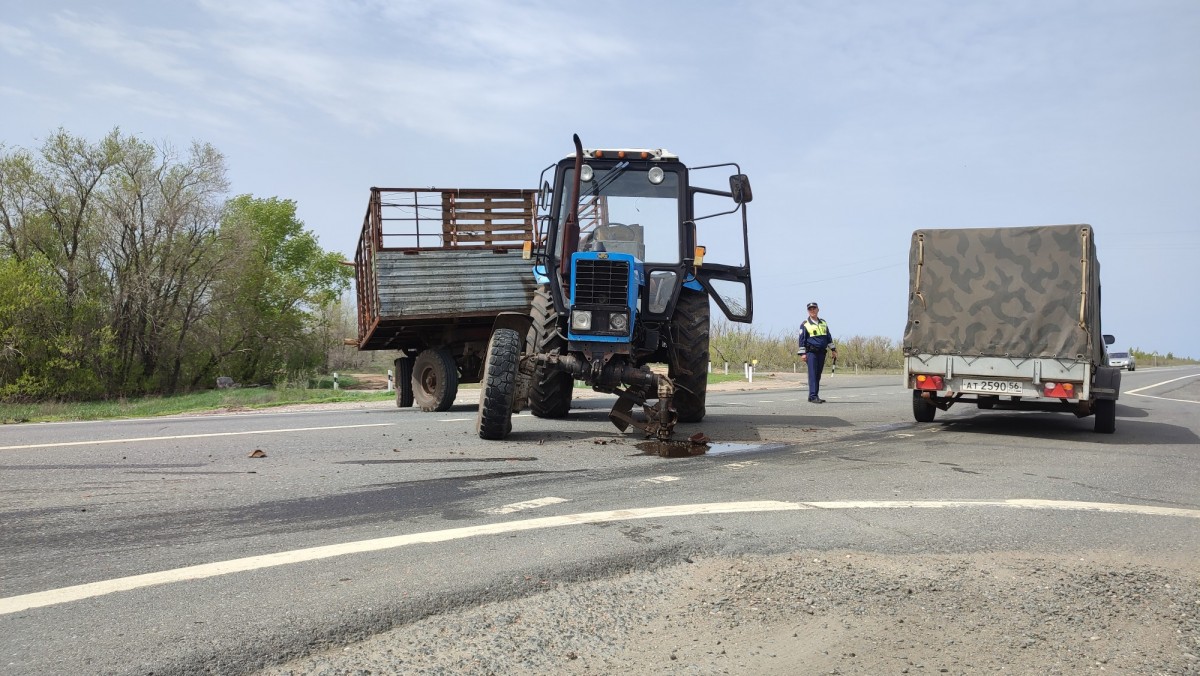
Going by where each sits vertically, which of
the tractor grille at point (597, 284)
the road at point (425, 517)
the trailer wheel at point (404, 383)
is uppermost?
the tractor grille at point (597, 284)

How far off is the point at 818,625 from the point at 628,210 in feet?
23.5

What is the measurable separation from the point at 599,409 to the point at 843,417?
150 inches

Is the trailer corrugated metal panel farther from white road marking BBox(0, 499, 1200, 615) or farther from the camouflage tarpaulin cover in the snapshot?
white road marking BBox(0, 499, 1200, 615)

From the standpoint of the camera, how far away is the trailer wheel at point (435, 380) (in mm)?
13805

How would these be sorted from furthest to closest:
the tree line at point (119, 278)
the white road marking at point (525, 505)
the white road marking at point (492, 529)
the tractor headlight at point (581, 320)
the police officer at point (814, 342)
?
the tree line at point (119, 278)
the police officer at point (814, 342)
the tractor headlight at point (581, 320)
the white road marking at point (525, 505)
the white road marking at point (492, 529)

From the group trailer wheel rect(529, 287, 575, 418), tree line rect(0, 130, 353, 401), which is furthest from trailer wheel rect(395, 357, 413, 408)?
tree line rect(0, 130, 353, 401)

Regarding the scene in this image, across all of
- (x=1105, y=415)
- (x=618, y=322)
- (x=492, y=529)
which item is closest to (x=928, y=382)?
(x=1105, y=415)

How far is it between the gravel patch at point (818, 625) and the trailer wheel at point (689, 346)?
5.91 meters

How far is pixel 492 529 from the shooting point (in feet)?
15.6

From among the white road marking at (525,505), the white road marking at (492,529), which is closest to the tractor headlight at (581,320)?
the white road marking at (525,505)

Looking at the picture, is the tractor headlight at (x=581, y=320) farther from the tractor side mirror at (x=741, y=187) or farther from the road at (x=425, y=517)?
the tractor side mirror at (x=741, y=187)

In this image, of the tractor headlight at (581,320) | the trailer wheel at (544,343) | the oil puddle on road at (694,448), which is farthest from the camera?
the trailer wheel at (544,343)

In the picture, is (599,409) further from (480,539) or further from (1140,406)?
(1140,406)

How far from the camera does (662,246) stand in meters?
10.2
